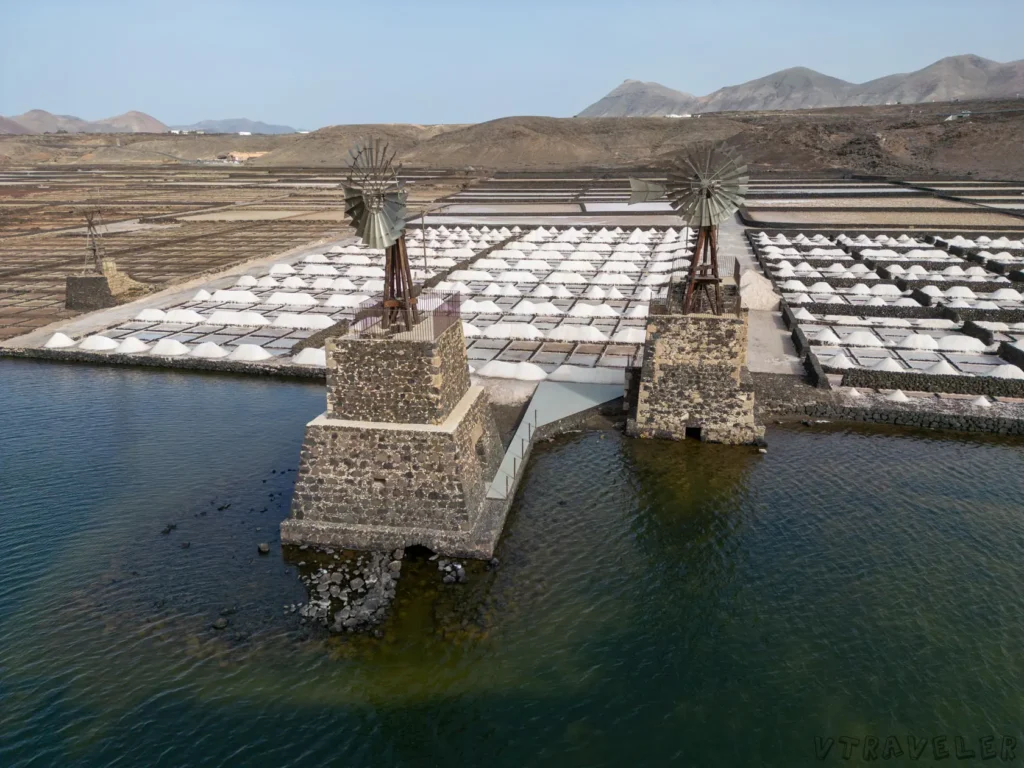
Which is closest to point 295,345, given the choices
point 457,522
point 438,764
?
point 457,522

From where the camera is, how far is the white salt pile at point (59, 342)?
3450 centimetres

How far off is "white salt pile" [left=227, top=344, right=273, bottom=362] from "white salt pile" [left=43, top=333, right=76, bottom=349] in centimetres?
867

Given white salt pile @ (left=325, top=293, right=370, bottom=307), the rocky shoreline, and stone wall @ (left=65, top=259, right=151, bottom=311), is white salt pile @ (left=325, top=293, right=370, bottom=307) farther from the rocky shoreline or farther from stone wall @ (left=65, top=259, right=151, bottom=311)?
the rocky shoreline

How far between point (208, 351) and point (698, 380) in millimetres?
21859

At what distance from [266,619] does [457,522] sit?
194 inches

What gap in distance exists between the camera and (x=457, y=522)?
59.8 feet

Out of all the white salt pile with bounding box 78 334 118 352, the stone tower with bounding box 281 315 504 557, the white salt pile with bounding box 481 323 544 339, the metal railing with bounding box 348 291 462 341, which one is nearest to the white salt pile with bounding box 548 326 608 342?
the white salt pile with bounding box 481 323 544 339

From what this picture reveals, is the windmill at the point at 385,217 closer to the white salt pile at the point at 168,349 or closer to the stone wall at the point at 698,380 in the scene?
the stone wall at the point at 698,380

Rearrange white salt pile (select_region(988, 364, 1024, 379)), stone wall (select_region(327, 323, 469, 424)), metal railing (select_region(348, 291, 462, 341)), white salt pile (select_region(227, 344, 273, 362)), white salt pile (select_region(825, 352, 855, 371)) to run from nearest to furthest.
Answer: stone wall (select_region(327, 323, 469, 424)) → metal railing (select_region(348, 291, 462, 341)) → white salt pile (select_region(988, 364, 1024, 379)) → white salt pile (select_region(825, 352, 855, 371)) → white salt pile (select_region(227, 344, 273, 362))

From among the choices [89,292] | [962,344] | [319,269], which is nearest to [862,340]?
[962,344]

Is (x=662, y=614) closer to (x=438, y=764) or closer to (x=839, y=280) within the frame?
(x=438, y=764)

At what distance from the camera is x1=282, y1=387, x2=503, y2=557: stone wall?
1809cm

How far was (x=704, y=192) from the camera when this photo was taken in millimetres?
23125

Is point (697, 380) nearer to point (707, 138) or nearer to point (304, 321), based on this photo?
point (304, 321)
